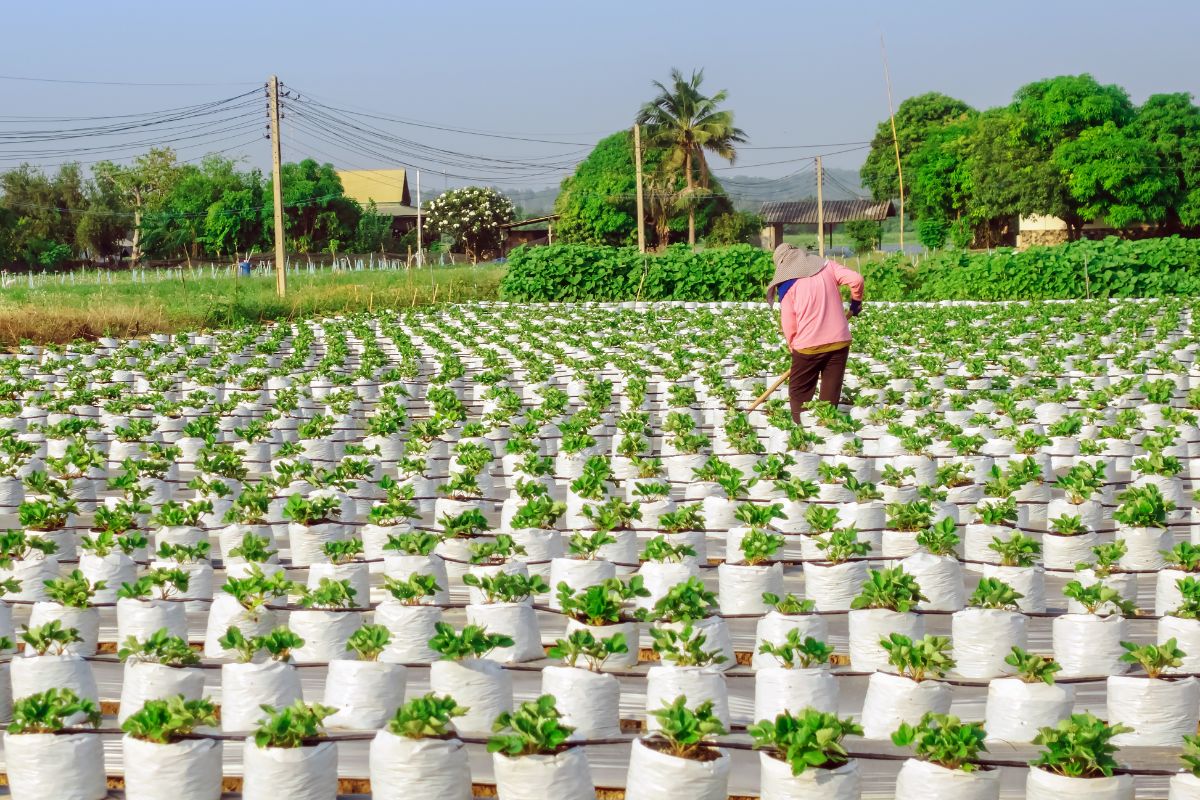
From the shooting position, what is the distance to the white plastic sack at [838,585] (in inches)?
193

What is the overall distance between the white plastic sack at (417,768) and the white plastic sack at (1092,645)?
2.13 metres

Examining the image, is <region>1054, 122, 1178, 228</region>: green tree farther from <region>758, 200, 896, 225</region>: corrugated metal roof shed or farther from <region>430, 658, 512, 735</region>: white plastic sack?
<region>430, 658, 512, 735</region>: white plastic sack

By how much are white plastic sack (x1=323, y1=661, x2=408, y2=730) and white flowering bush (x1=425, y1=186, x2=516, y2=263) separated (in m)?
57.7

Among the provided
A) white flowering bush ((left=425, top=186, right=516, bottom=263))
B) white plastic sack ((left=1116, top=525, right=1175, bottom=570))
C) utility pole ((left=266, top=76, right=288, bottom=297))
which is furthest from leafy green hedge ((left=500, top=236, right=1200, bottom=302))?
white flowering bush ((left=425, top=186, right=516, bottom=263))

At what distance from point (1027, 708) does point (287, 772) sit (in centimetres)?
201

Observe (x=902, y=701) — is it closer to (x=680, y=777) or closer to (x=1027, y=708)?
(x=1027, y=708)

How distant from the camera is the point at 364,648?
3.79 meters

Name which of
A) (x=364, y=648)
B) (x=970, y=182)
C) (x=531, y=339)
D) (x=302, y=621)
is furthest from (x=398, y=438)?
(x=970, y=182)

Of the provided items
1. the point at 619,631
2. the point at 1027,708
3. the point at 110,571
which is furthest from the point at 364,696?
the point at 1027,708

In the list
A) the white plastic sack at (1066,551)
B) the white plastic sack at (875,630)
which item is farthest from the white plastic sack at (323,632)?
the white plastic sack at (1066,551)

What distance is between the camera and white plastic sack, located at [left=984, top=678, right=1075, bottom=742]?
3.60 meters

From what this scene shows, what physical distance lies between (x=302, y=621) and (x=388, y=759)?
1295mm

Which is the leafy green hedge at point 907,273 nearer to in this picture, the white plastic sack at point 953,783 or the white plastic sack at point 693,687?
the white plastic sack at point 693,687

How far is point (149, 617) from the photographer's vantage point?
4402 mm
